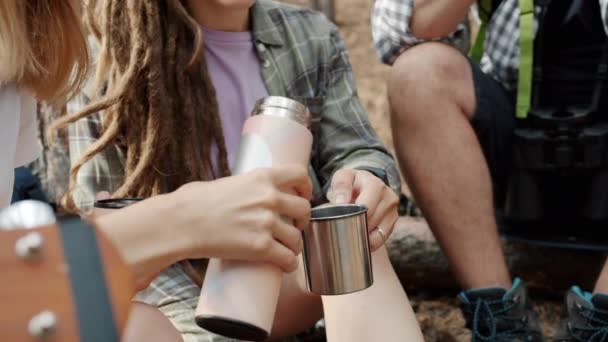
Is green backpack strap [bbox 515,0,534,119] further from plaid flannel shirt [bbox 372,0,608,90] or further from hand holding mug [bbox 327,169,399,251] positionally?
hand holding mug [bbox 327,169,399,251]

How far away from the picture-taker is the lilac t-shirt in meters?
1.66

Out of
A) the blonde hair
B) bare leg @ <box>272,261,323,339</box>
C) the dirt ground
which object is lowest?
the dirt ground

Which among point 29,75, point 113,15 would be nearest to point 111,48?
point 113,15

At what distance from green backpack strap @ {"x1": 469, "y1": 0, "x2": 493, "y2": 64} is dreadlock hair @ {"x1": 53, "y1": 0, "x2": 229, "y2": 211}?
Result: 743 millimetres

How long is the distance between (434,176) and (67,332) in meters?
1.27

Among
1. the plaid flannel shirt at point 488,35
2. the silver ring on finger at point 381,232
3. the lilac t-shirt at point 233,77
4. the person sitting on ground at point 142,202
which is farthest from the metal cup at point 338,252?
the plaid flannel shirt at point 488,35

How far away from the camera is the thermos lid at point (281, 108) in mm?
1206

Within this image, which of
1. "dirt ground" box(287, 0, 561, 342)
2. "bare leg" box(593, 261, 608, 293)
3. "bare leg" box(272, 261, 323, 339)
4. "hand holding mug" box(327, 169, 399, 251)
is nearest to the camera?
"hand holding mug" box(327, 169, 399, 251)

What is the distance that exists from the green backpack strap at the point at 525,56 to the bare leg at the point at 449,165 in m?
0.15

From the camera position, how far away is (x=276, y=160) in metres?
1.18

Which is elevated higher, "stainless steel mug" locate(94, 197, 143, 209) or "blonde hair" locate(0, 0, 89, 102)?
"blonde hair" locate(0, 0, 89, 102)

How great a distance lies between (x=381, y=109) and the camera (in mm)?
3566

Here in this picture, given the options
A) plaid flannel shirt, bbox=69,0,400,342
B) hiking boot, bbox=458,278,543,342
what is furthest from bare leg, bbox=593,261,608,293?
plaid flannel shirt, bbox=69,0,400,342

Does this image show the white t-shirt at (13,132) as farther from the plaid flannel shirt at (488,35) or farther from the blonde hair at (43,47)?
the plaid flannel shirt at (488,35)
